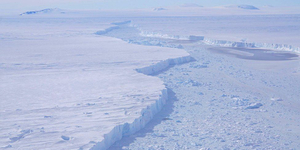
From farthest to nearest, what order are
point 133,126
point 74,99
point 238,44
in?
point 238,44, point 74,99, point 133,126

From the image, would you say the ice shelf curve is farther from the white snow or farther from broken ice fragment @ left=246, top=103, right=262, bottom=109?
broken ice fragment @ left=246, top=103, right=262, bottom=109

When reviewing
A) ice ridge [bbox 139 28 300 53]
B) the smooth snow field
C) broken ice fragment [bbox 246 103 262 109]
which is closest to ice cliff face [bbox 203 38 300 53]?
ice ridge [bbox 139 28 300 53]

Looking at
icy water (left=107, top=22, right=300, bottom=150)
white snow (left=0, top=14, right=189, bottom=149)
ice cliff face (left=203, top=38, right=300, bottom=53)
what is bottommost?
icy water (left=107, top=22, right=300, bottom=150)

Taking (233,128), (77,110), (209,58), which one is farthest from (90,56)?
(233,128)

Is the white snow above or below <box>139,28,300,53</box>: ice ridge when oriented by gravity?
below

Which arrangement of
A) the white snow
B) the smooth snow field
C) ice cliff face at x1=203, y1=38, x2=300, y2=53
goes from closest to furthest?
the white snow
the smooth snow field
ice cliff face at x1=203, y1=38, x2=300, y2=53

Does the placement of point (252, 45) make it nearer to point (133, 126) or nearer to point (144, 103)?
point (144, 103)

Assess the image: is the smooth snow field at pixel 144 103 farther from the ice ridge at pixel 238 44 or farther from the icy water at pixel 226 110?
the ice ridge at pixel 238 44

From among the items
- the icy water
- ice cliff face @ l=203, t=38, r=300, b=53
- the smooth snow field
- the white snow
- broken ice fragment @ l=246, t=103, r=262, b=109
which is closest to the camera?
the white snow

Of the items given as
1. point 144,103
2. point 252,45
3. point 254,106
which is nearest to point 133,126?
point 144,103

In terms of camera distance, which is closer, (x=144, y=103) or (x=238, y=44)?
(x=144, y=103)
